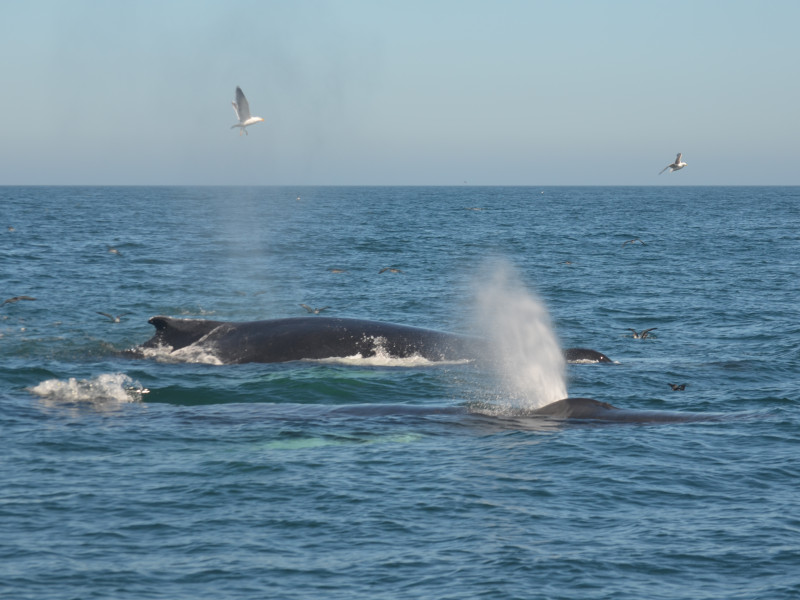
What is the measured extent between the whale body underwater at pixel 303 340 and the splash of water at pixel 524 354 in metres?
0.95

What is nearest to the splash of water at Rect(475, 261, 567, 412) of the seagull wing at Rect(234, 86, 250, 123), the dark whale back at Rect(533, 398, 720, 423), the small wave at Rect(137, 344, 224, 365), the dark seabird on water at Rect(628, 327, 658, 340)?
the dark whale back at Rect(533, 398, 720, 423)

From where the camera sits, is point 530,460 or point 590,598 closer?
point 590,598

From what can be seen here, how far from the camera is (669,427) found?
637 inches

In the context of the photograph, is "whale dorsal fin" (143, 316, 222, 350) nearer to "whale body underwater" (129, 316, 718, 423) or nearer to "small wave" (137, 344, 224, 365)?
"whale body underwater" (129, 316, 718, 423)

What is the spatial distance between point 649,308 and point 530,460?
73.3 ft

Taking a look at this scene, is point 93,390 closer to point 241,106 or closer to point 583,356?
point 241,106

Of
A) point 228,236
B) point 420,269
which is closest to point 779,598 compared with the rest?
point 420,269

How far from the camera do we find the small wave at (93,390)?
18.0 metres

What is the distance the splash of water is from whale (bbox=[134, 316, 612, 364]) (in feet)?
2.93

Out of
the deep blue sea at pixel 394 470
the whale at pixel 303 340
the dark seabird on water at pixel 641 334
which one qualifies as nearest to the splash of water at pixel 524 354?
the deep blue sea at pixel 394 470

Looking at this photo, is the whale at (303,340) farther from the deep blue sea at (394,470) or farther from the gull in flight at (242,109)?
the gull in flight at (242,109)

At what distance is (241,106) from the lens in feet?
86.3

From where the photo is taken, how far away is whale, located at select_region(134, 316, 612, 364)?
20.8 metres

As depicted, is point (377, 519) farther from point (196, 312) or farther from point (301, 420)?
point (196, 312)
